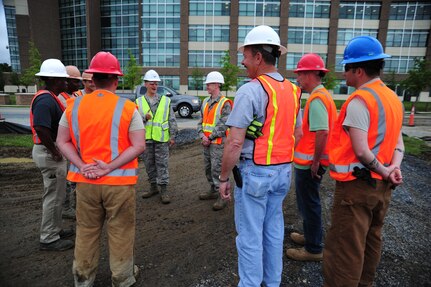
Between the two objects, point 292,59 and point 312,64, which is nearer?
point 312,64

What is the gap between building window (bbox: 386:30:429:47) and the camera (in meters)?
41.9

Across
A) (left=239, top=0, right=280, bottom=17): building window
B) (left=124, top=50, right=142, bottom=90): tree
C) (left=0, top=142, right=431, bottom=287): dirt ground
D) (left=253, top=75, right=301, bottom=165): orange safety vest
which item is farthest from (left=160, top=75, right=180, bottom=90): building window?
(left=253, top=75, right=301, bottom=165): orange safety vest

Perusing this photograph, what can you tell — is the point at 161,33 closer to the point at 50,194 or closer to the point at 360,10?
the point at 360,10

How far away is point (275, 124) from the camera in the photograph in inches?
90.7

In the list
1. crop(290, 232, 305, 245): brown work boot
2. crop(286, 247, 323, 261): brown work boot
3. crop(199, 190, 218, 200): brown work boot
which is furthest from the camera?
crop(199, 190, 218, 200): brown work boot

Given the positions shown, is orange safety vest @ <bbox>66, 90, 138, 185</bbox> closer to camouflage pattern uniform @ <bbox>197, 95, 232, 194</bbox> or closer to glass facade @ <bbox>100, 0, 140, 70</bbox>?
camouflage pattern uniform @ <bbox>197, 95, 232, 194</bbox>

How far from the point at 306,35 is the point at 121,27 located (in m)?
29.8

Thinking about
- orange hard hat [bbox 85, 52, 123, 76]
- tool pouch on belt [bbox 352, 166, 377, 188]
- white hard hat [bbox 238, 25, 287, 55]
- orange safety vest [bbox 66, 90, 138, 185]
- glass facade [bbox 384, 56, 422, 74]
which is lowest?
tool pouch on belt [bbox 352, 166, 377, 188]

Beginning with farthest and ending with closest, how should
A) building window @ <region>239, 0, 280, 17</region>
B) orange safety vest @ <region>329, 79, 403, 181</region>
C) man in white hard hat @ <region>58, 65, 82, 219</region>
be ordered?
building window @ <region>239, 0, 280, 17</region>, man in white hard hat @ <region>58, 65, 82, 219</region>, orange safety vest @ <region>329, 79, 403, 181</region>

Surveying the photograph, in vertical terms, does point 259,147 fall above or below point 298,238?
above

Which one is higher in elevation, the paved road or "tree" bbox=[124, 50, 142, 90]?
"tree" bbox=[124, 50, 142, 90]

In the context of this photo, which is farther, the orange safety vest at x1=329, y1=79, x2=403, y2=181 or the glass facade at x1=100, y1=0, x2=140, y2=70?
the glass facade at x1=100, y1=0, x2=140, y2=70

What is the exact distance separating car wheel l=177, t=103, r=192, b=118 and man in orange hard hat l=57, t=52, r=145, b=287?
15806 millimetres

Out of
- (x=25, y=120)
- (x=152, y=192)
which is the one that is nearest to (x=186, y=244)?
(x=152, y=192)
